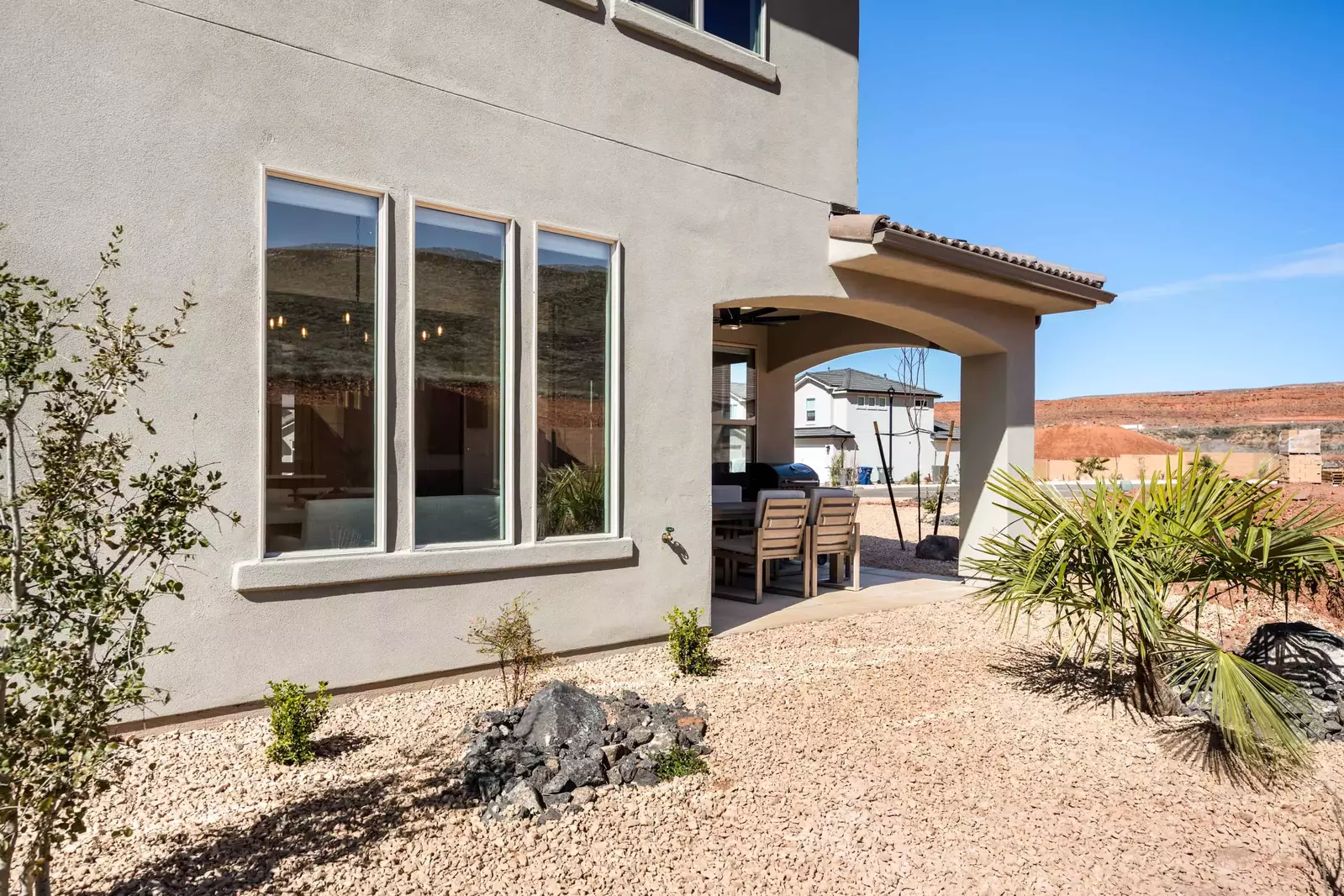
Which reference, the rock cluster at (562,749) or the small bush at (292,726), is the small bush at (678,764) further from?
the small bush at (292,726)

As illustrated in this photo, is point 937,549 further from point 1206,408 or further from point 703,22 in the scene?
point 1206,408

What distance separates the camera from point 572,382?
6.30m

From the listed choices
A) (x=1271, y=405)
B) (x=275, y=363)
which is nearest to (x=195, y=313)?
(x=275, y=363)

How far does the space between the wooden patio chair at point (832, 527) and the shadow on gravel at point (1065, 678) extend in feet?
8.75

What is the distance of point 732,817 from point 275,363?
369 centimetres

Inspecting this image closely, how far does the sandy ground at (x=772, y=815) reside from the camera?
3279mm

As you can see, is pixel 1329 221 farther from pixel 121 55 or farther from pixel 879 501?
pixel 121 55

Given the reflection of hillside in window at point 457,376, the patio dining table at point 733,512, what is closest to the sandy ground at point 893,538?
the patio dining table at point 733,512

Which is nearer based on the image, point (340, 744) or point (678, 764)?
point (678, 764)

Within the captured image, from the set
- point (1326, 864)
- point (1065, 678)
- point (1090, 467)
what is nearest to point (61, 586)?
point (1326, 864)

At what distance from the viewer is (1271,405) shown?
44.5 m

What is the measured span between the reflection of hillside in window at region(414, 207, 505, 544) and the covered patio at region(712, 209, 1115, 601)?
246 cm

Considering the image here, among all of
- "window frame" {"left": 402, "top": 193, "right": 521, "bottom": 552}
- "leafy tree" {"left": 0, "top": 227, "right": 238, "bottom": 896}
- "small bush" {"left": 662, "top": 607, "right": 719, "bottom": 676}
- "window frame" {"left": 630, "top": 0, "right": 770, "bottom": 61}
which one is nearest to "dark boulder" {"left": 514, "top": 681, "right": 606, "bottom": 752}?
"small bush" {"left": 662, "top": 607, "right": 719, "bottom": 676}

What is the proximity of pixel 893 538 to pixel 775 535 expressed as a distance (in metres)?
8.41
